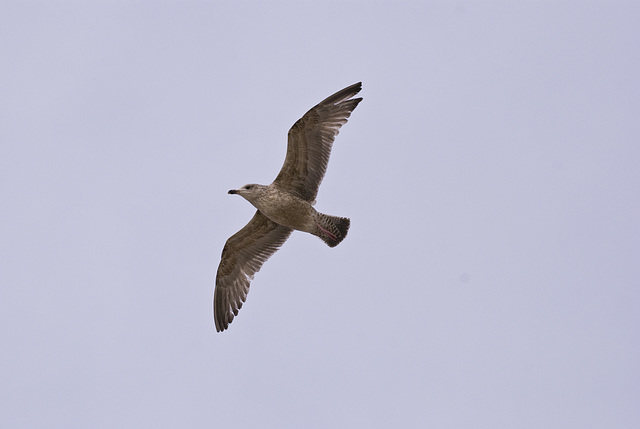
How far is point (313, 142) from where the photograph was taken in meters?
15.1

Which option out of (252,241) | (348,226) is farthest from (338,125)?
(252,241)

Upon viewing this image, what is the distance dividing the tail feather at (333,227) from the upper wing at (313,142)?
0.43m

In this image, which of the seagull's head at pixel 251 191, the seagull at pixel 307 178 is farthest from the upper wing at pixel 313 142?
the seagull's head at pixel 251 191

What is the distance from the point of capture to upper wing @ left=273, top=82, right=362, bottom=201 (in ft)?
49.2

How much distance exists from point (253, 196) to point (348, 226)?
1707mm

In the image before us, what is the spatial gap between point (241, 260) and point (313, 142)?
3018mm

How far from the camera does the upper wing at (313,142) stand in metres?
15.0

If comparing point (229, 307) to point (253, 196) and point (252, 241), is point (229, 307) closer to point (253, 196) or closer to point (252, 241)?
point (252, 241)

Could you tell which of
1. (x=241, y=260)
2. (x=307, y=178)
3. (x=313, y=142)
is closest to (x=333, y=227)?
(x=307, y=178)

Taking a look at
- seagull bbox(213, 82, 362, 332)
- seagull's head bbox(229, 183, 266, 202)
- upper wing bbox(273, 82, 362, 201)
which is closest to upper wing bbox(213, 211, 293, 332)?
seagull bbox(213, 82, 362, 332)

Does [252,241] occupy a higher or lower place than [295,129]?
lower

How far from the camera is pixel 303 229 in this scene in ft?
51.4

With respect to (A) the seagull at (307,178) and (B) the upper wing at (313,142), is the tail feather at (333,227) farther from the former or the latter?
(B) the upper wing at (313,142)

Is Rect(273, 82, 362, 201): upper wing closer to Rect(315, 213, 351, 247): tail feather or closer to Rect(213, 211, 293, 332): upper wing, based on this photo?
Rect(315, 213, 351, 247): tail feather
